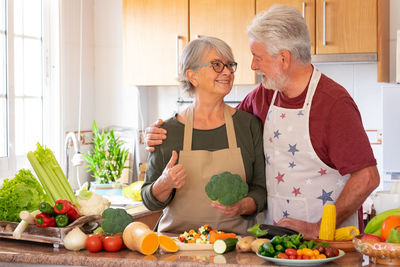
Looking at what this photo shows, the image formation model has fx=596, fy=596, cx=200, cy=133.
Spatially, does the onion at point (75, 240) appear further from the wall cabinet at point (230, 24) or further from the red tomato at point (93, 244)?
the wall cabinet at point (230, 24)

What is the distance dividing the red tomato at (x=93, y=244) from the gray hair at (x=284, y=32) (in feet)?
3.33

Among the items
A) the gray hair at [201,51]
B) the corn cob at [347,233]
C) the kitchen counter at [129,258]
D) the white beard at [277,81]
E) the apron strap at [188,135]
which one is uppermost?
the gray hair at [201,51]

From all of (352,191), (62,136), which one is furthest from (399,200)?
(62,136)

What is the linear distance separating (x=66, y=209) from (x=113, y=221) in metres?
0.19

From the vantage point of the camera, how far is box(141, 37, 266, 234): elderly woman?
2447 millimetres

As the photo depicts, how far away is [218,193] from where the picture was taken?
214 centimetres

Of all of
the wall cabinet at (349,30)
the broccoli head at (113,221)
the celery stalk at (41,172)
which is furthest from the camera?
the wall cabinet at (349,30)

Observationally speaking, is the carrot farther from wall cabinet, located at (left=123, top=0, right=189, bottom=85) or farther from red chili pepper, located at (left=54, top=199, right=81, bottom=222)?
wall cabinet, located at (left=123, top=0, right=189, bottom=85)

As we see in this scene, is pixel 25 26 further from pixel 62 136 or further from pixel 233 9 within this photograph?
pixel 233 9

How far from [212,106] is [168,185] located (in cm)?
42

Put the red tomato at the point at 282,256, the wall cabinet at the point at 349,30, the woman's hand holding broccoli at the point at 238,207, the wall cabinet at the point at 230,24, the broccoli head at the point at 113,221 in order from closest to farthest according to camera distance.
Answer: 1. the red tomato at the point at 282,256
2. the broccoli head at the point at 113,221
3. the woman's hand holding broccoli at the point at 238,207
4. the wall cabinet at the point at 349,30
5. the wall cabinet at the point at 230,24

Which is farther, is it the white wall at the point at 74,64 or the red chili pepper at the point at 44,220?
the white wall at the point at 74,64

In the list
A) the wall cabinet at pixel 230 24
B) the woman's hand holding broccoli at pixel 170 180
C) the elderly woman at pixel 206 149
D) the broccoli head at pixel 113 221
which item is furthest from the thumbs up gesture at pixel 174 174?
the wall cabinet at pixel 230 24

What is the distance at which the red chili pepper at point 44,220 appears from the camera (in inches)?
83.2
